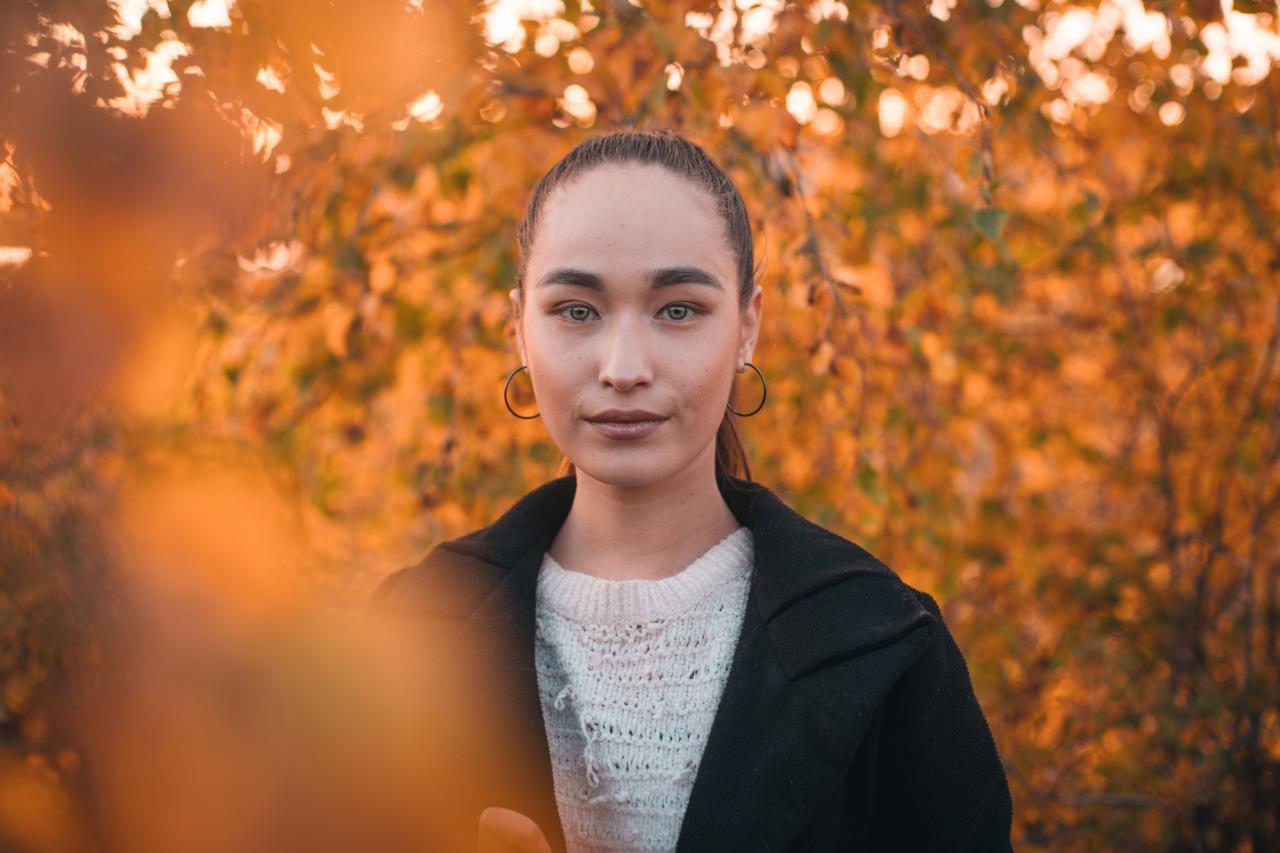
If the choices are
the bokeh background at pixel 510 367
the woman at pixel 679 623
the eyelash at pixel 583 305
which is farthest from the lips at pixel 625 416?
the bokeh background at pixel 510 367

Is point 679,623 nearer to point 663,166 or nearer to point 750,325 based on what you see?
point 750,325

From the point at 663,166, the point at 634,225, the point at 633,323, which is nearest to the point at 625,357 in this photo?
the point at 633,323

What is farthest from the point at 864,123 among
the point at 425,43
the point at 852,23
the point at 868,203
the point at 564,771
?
the point at 564,771

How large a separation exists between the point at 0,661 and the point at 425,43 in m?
1.18

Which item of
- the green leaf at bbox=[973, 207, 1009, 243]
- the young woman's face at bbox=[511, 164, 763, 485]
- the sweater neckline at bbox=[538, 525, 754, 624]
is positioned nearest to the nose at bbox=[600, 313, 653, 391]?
the young woman's face at bbox=[511, 164, 763, 485]

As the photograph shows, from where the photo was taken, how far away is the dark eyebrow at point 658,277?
1292mm

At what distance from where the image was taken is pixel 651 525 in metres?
1.46

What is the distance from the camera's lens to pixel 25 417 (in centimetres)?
61

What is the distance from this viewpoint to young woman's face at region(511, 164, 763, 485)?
129cm

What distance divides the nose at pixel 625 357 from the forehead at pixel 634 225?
0.08 metres

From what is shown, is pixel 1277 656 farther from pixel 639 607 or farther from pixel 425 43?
pixel 425 43

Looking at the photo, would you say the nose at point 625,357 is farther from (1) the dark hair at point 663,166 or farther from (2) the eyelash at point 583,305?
(1) the dark hair at point 663,166

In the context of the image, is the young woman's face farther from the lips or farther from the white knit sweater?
the white knit sweater

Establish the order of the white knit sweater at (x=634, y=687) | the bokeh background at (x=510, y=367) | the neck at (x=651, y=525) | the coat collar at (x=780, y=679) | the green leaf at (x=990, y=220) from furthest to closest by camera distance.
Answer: the green leaf at (x=990, y=220) < the neck at (x=651, y=525) < the white knit sweater at (x=634, y=687) < the coat collar at (x=780, y=679) < the bokeh background at (x=510, y=367)
